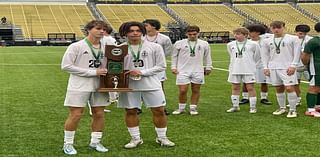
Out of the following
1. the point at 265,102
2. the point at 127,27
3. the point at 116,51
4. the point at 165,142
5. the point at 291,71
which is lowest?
the point at 265,102

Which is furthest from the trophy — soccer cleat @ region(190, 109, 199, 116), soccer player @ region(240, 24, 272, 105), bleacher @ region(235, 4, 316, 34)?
bleacher @ region(235, 4, 316, 34)

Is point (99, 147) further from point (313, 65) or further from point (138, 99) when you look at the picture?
point (313, 65)

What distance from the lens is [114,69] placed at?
708 cm

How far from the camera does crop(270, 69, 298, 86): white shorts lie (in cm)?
1025

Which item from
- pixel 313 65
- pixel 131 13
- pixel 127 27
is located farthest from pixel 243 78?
pixel 131 13

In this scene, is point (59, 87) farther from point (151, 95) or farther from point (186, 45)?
point (151, 95)

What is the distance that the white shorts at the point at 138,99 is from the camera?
7496 mm

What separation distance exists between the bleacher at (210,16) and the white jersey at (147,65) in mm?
54487

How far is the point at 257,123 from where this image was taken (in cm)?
962

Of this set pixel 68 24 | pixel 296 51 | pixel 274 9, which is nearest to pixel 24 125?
pixel 296 51

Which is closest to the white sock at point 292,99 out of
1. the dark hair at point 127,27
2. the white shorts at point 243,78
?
the white shorts at point 243,78

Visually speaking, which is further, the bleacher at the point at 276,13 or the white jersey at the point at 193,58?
the bleacher at the point at 276,13

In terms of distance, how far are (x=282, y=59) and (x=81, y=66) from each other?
4.72m

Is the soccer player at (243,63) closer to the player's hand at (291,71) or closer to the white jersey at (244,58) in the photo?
the white jersey at (244,58)
